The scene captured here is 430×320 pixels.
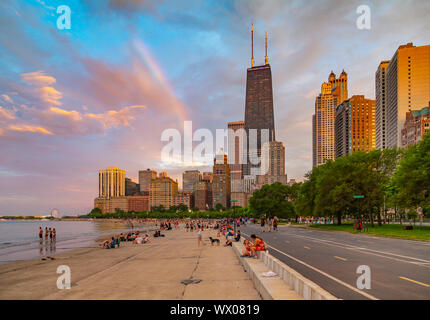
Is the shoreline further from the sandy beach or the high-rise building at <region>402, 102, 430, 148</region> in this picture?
the high-rise building at <region>402, 102, 430, 148</region>

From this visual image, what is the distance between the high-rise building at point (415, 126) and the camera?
539 ft

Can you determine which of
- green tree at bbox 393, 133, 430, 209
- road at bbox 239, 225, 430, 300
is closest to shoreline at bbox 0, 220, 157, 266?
road at bbox 239, 225, 430, 300

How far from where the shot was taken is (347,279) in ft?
45.6

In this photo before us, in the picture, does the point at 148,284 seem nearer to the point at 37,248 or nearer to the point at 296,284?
the point at 296,284

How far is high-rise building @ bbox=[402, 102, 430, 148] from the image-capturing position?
16438 cm

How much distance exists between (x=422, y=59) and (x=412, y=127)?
5416cm

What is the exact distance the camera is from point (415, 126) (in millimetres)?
172000

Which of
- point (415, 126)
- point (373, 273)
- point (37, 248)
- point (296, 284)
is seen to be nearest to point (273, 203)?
point (37, 248)

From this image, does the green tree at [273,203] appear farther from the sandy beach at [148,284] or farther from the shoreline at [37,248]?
the sandy beach at [148,284]

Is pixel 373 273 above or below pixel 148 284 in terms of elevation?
above
